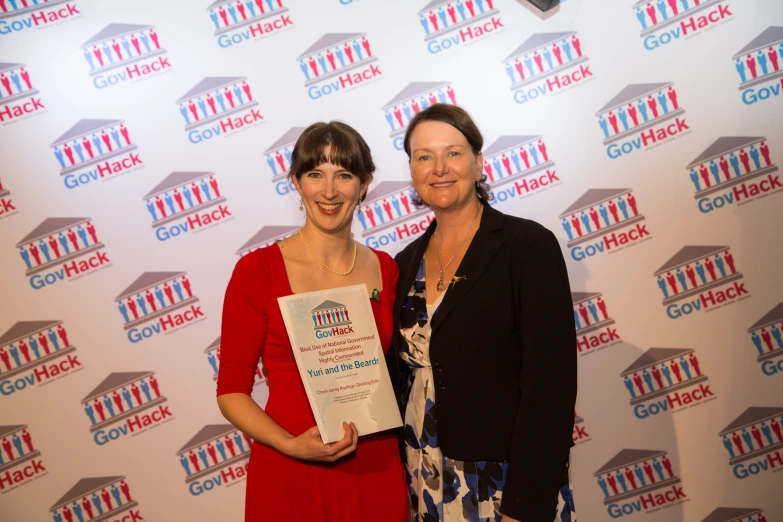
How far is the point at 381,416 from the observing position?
171cm

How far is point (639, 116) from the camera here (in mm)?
2918

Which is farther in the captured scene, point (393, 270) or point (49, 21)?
point (49, 21)

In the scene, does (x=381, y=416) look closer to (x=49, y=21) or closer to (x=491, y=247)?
(x=491, y=247)

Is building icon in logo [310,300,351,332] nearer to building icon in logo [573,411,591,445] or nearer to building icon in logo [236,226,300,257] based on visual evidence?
building icon in logo [236,226,300,257]

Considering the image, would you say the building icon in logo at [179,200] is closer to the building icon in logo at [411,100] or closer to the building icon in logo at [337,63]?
the building icon in logo at [337,63]

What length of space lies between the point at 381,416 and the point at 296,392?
0.26 metres

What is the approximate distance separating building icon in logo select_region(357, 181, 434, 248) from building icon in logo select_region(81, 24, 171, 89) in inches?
47.4

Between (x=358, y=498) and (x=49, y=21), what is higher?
(x=49, y=21)

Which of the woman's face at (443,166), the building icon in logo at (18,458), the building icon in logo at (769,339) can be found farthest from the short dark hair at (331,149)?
the building icon in logo at (769,339)

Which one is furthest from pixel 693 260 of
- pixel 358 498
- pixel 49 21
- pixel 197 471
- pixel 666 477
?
pixel 49 21

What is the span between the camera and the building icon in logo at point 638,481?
300 cm

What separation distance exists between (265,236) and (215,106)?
2.14 feet

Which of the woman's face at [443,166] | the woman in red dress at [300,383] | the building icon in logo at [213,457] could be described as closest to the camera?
the woman in red dress at [300,383]

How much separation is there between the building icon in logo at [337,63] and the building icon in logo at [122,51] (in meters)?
0.69
